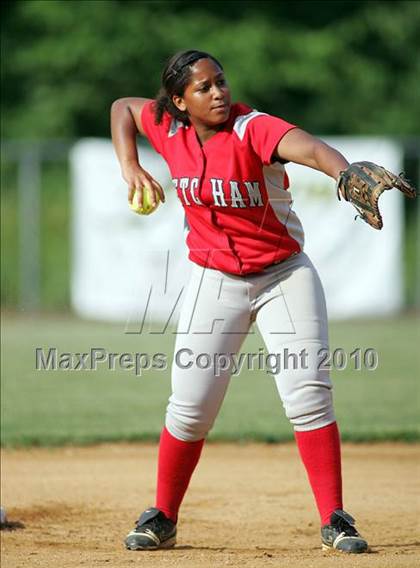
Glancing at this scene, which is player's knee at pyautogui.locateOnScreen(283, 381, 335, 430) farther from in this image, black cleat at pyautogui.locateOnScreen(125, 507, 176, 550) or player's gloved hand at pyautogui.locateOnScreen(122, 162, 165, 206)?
player's gloved hand at pyautogui.locateOnScreen(122, 162, 165, 206)

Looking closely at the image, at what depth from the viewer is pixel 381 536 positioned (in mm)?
4438

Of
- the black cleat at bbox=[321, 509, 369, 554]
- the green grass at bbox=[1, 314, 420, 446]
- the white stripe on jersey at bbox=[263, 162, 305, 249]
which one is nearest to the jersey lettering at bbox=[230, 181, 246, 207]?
the white stripe on jersey at bbox=[263, 162, 305, 249]

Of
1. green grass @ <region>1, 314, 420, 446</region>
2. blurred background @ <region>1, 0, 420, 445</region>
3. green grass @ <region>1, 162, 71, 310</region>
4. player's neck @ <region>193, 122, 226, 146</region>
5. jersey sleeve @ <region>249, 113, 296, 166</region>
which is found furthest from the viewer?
blurred background @ <region>1, 0, 420, 445</region>

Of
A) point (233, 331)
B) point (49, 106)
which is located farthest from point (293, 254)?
point (49, 106)

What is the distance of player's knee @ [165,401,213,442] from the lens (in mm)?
4035

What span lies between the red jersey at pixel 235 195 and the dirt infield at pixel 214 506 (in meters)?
1.15

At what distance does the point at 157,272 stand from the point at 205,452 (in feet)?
26.0

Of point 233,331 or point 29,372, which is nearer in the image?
point 233,331

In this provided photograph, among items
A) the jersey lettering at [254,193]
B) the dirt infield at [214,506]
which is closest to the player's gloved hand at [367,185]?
the jersey lettering at [254,193]

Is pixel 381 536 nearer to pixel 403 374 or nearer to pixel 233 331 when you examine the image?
pixel 233 331

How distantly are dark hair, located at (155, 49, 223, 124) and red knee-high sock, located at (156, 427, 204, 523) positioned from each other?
1274 millimetres

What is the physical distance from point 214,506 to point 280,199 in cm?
187

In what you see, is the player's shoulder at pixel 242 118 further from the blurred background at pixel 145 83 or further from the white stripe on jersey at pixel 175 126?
the blurred background at pixel 145 83

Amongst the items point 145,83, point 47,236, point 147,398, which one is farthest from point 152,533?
point 145,83
